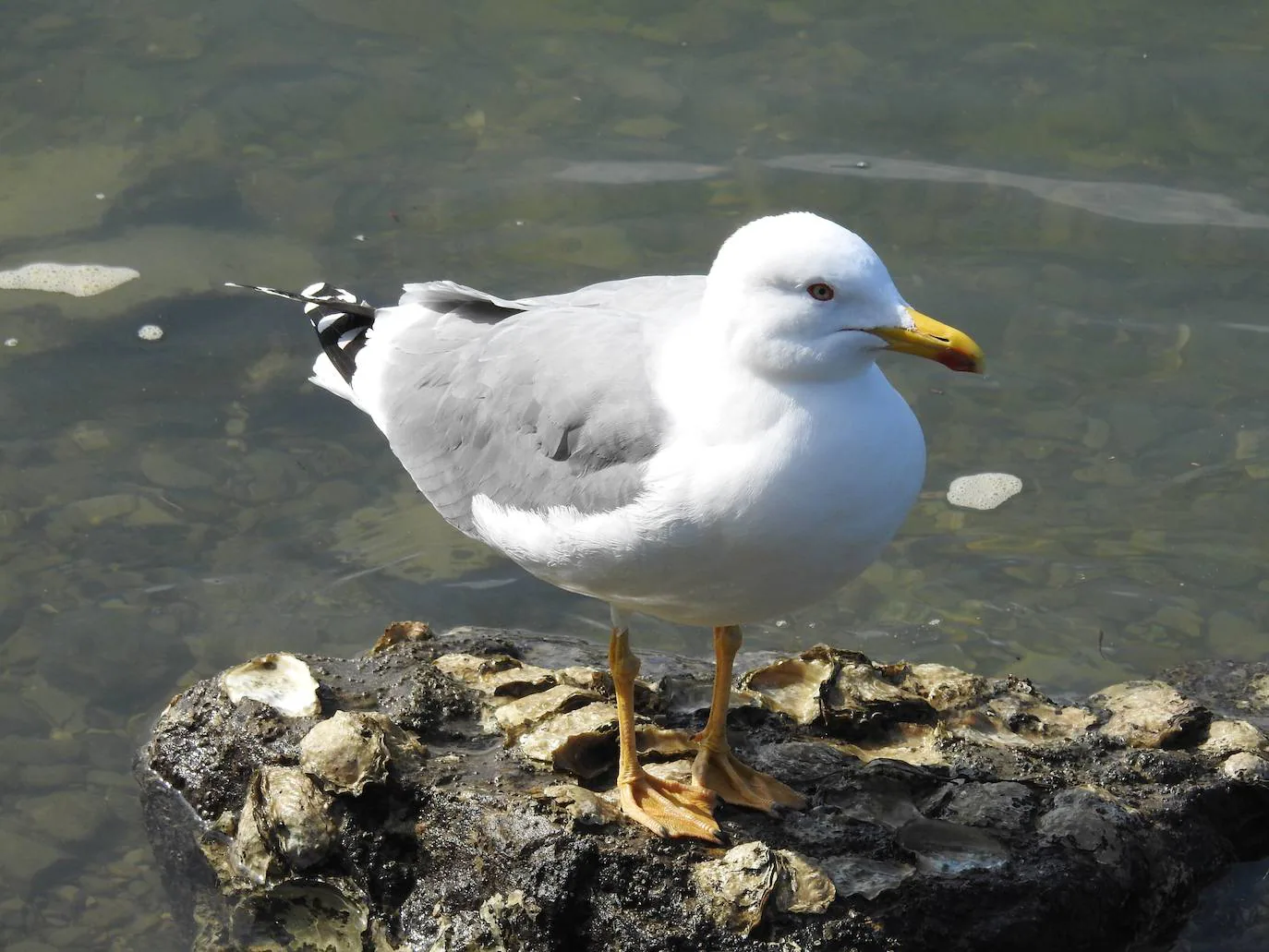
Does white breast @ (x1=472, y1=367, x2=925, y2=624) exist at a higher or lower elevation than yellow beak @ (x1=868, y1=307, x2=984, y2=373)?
lower

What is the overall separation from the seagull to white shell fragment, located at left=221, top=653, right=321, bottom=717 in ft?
2.28

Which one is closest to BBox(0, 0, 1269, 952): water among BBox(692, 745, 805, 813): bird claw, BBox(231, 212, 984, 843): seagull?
BBox(692, 745, 805, 813): bird claw

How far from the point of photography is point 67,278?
7.86 metres

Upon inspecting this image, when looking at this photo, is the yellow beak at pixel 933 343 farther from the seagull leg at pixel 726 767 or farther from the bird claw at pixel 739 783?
the bird claw at pixel 739 783

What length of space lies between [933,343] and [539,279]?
4414mm

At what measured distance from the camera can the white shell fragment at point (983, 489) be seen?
6.83m

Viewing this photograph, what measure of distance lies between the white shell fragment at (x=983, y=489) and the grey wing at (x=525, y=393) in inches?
108

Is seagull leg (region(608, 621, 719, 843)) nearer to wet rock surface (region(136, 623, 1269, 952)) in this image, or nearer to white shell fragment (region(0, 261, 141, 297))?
wet rock surface (region(136, 623, 1269, 952))

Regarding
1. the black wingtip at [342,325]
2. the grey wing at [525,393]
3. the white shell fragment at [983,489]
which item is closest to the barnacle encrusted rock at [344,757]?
the grey wing at [525,393]

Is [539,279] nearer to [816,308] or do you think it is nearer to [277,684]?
[277,684]

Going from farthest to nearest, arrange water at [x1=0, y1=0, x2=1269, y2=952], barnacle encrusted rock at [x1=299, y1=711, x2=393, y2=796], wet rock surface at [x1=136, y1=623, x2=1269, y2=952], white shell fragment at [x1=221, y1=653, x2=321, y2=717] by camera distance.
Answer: water at [x1=0, y1=0, x2=1269, y2=952] < white shell fragment at [x1=221, y1=653, x2=321, y2=717] < barnacle encrusted rock at [x1=299, y1=711, x2=393, y2=796] < wet rock surface at [x1=136, y1=623, x2=1269, y2=952]

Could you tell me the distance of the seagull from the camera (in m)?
3.67

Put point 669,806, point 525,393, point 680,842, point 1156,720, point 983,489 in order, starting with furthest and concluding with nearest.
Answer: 1. point 983,489
2. point 1156,720
3. point 525,393
4. point 669,806
5. point 680,842

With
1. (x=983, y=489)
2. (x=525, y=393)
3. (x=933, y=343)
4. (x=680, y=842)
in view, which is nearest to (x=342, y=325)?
(x=525, y=393)
